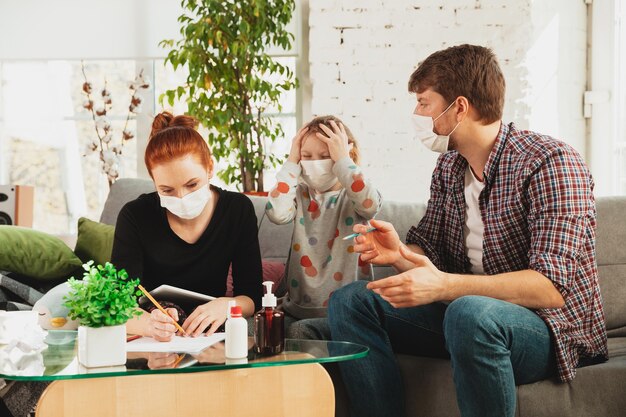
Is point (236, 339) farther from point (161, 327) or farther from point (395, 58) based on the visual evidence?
point (395, 58)

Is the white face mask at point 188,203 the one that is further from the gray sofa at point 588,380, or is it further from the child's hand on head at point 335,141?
the gray sofa at point 588,380

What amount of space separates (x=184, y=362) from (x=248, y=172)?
2568 mm

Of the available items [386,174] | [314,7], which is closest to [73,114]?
[314,7]

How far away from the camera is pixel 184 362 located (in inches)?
59.7

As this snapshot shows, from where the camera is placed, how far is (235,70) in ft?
13.3

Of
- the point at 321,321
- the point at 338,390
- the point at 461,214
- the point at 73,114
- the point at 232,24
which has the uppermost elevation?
the point at 232,24

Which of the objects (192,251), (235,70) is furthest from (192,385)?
(235,70)

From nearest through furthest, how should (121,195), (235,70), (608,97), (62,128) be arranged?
(121,195) < (235,70) < (608,97) < (62,128)

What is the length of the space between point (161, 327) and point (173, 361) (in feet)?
0.64

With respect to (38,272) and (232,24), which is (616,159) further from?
(38,272)

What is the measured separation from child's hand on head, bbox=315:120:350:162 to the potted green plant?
36.8 inches

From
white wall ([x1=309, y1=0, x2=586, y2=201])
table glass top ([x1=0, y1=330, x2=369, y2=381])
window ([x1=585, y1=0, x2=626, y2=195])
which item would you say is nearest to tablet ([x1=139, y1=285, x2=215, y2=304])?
table glass top ([x1=0, y1=330, x2=369, y2=381])

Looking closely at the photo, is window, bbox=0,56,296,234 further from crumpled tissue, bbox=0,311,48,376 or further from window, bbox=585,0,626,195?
crumpled tissue, bbox=0,311,48,376

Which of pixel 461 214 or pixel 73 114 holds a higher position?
pixel 73 114
